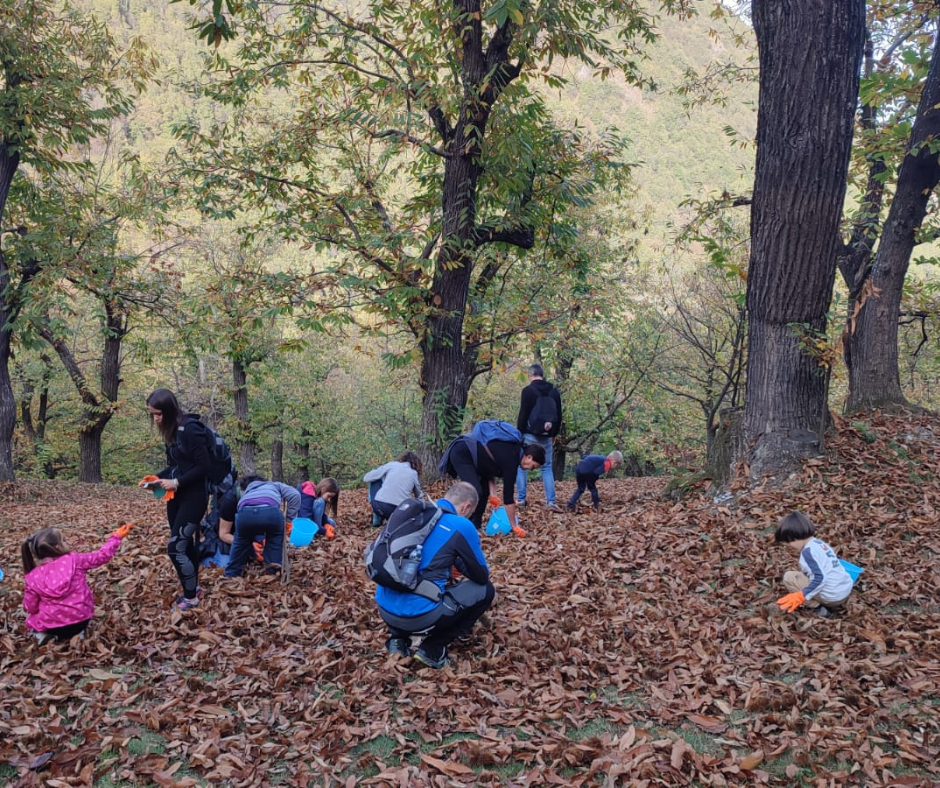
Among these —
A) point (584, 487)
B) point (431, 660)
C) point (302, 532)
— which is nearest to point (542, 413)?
point (584, 487)

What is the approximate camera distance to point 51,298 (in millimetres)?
13172

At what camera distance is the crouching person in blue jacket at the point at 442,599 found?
15.4 feet

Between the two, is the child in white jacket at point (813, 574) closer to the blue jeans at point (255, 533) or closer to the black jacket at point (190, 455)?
the blue jeans at point (255, 533)

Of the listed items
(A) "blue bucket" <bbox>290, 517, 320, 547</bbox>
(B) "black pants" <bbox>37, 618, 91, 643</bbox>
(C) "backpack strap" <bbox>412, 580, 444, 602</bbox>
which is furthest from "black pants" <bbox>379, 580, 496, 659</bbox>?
(A) "blue bucket" <bbox>290, 517, 320, 547</bbox>

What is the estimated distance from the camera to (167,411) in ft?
17.7

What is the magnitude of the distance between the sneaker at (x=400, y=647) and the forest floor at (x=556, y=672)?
0.11m

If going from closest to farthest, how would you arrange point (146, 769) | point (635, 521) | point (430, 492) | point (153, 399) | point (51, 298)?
1. point (146, 769)
2. point (153, 399)
3. point (635, 521)
4. point (430, 492)
5. point (51, 298)

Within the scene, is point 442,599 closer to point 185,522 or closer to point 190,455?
point 185,522

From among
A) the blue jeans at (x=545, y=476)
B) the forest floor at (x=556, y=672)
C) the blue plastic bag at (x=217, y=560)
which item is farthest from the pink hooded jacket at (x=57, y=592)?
the blue jeans at (x=545, y=476)

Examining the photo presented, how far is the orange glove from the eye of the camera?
16.9 feet

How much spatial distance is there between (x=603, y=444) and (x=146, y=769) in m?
19.1

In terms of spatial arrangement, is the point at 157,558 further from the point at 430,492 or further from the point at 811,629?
the point at 811,629

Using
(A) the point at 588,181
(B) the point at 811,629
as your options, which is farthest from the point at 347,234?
(B) the point at 811,629

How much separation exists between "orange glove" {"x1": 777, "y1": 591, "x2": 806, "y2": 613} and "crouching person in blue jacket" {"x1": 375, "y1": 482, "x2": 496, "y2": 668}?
2294 mm
